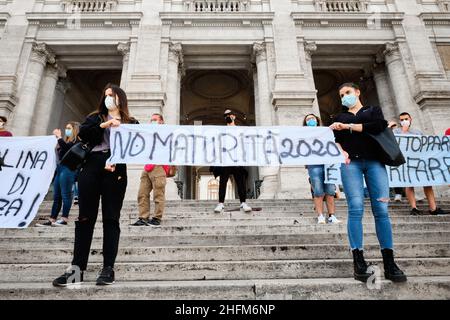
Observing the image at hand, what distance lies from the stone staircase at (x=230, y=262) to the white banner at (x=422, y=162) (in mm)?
1062

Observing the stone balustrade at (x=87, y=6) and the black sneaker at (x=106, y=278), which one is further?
the stone balustrade at (x=87, y=6)

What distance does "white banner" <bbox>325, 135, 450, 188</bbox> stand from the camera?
5992 mm

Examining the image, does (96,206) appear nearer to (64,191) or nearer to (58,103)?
(64,191)

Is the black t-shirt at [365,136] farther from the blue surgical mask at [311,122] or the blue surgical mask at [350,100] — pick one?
the blue surgical mask at [311,122]

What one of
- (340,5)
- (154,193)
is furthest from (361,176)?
(340,5)

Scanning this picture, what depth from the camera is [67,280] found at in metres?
2.52

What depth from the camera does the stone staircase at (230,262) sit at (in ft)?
7.99

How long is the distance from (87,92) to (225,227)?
1591 cm

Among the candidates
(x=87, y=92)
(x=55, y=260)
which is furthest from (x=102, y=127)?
(x=87, y=92)

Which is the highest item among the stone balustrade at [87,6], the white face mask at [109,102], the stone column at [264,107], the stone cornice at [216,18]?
the stone balustrade at [87,6]

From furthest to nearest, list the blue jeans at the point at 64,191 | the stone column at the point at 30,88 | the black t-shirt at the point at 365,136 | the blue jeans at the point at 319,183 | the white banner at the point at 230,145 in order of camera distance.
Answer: the stone column at the point at 30,88, the blue jeans at the point at 64,191, the blue jeans at the point at 319,183, the white banner at the point at 230,145, the black t-shirt at the point at 365,136

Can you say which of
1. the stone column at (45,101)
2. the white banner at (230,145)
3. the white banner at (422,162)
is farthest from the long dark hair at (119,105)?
the stone column at (45,101)

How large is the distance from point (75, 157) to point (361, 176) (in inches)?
109

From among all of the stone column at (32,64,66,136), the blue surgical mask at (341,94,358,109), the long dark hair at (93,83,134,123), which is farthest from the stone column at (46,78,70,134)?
the blue surgical mask at (341,94,358,109)
